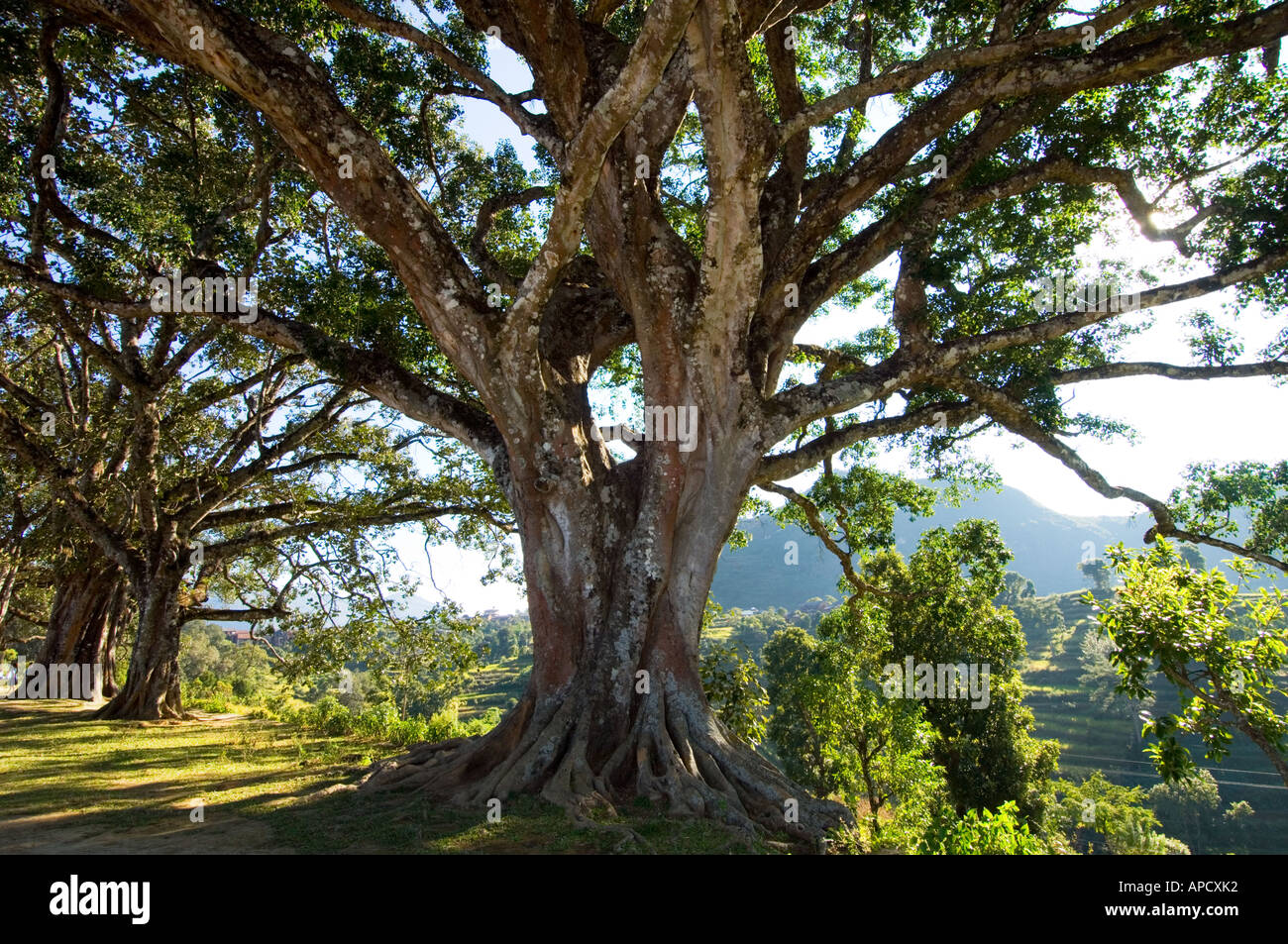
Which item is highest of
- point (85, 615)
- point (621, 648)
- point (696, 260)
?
point (696, 260)

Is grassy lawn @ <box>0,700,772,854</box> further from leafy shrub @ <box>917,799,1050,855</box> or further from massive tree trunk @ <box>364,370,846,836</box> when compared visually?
leafy shrub @ <box>917,799,1050,855</box>

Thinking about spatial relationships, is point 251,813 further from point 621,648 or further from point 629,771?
point 621,648

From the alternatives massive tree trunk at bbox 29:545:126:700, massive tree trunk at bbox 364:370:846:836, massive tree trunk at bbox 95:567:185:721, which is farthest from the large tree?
massive tree trunk at bbox 29:545:126:700

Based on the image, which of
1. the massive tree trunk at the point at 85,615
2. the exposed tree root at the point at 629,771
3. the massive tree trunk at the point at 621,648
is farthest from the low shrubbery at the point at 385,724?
the massive tree trunk at the point at 85,615

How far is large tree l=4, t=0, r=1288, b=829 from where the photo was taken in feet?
20.9

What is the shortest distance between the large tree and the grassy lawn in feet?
1.89

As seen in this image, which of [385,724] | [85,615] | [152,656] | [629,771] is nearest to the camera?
[629,771]

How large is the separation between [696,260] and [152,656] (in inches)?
544

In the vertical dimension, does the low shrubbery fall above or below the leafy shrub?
below

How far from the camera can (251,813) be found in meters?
6.05

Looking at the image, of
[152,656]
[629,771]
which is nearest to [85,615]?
[152,656]

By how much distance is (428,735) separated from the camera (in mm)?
11820
